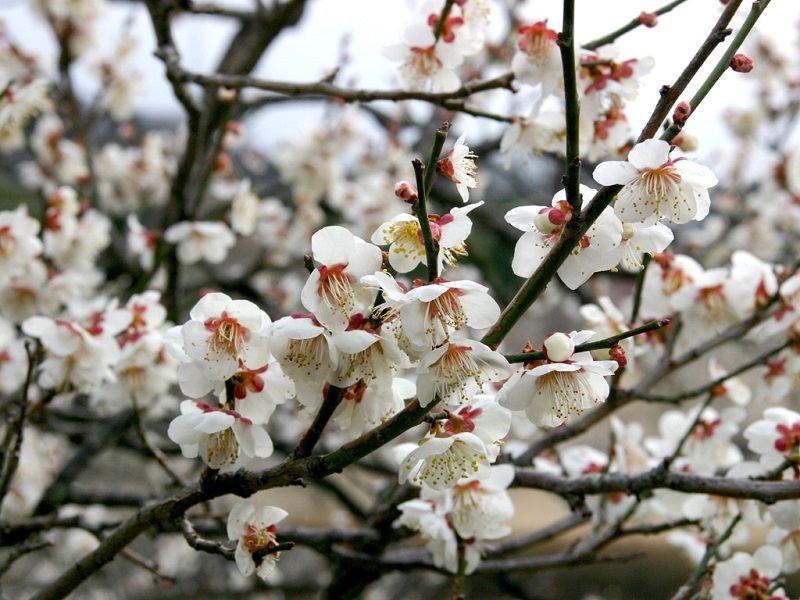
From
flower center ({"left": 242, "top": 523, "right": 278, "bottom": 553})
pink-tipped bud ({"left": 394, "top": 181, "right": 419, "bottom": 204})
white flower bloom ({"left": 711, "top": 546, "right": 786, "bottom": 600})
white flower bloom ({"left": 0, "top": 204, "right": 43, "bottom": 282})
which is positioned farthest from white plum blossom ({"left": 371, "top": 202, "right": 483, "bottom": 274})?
white flower bloom ({"left": 0, "top": 204, "right": 43, "bottom": 282})

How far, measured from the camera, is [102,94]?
2.95 meters

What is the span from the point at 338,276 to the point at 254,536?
14.0 inches

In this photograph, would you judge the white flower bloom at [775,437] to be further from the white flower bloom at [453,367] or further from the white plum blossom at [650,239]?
the white flower bloom at [453,367]

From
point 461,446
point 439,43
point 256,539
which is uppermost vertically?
point 439,43

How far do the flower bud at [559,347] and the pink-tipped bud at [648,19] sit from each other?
0.74 metres

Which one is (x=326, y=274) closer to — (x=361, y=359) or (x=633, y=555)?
(x=361, y=359)

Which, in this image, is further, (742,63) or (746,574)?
(746,574)

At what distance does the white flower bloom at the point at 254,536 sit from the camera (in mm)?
823

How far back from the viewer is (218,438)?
2.79 feet

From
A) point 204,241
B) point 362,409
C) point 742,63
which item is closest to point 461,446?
point 362,409

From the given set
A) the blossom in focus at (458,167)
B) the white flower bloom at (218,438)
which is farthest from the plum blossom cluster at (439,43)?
the white flower bloom at (218,438)

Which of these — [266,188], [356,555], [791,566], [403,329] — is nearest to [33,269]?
[356,555]

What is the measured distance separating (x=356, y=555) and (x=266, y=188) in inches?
97.2

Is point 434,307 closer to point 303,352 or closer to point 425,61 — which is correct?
point 303,352
